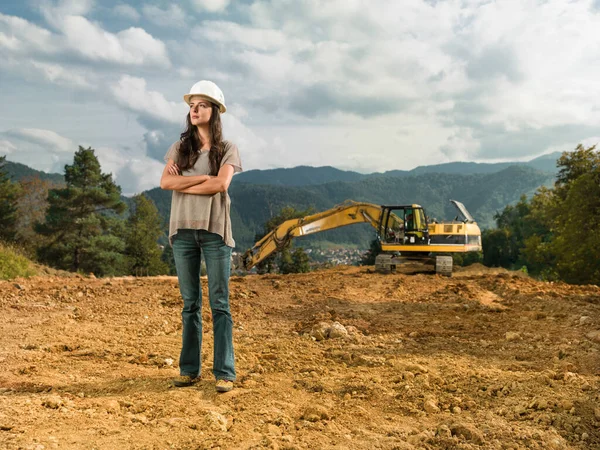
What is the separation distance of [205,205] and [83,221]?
2969cm

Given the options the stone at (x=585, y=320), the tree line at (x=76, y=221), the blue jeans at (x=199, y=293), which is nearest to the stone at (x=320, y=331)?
the blue jeans at (x=199, y=293)

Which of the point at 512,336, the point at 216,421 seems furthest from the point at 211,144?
the point at 512,336

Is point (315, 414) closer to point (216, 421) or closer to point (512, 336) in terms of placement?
point (216, 421)

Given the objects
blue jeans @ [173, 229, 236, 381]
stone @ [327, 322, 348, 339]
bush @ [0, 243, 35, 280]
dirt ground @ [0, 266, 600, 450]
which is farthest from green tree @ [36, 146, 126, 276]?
blue jeans @ [173, 229, 236, 381]

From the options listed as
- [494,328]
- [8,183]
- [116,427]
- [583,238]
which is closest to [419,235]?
[494,328]

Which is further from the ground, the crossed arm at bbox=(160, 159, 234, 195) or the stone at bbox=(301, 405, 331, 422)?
the crossed arm at bbox=(160, 159, 234, 195)

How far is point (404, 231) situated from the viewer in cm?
1471

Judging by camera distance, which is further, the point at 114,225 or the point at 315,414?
the point at 114,225

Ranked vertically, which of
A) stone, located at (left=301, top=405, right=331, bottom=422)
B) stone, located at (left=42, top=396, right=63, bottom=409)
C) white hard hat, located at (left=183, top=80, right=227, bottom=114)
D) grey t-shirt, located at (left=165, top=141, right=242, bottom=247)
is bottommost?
stone, located at (left=301, top=405, right=331, bottom=422)

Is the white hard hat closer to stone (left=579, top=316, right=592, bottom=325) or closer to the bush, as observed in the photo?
stone (left=579, top=316, right=592, bottom=325)

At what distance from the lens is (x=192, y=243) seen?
3682 millimetres

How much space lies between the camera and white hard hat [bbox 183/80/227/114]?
358cm

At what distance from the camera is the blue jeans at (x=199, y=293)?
3.65m

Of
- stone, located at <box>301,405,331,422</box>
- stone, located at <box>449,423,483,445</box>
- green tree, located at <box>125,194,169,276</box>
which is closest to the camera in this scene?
stone, located at <box>449,423,483,445</box>
